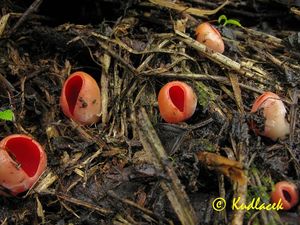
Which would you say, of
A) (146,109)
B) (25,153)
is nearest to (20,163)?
(25,153)

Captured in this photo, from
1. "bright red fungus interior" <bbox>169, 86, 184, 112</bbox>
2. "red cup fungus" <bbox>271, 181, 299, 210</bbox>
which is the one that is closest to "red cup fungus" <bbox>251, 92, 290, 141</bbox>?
"red cup fungus" <bbox>271, 181, 299, 210</bbox>

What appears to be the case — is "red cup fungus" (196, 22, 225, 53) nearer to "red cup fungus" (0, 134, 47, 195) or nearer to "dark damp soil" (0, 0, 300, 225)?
"dark damp soil" (0, 0, 300, 225)

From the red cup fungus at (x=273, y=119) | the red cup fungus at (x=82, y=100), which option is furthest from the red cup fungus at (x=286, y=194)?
the red cup fungus at (x=82, y=100)

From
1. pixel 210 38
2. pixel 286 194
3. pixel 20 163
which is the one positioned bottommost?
pixel 20 163

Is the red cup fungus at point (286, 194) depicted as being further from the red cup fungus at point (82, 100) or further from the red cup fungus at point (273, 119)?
the red cup fungus at point (82, 100)

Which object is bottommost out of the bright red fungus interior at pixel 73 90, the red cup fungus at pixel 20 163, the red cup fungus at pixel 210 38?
the red cup fungus at pixel 20 163

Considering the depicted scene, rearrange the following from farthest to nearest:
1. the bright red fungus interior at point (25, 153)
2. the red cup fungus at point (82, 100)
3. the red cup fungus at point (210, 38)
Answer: the red cup fungus at point (210, 38) → the red cup fungus at point (82, 100) → the bright red fungus interior at point (25, 153)

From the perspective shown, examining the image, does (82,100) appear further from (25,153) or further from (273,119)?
(273,119)

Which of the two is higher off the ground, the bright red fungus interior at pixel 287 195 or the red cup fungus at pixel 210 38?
the red cup fungus at pixel 210 38

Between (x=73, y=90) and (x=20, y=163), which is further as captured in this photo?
(x=73, y=90)
